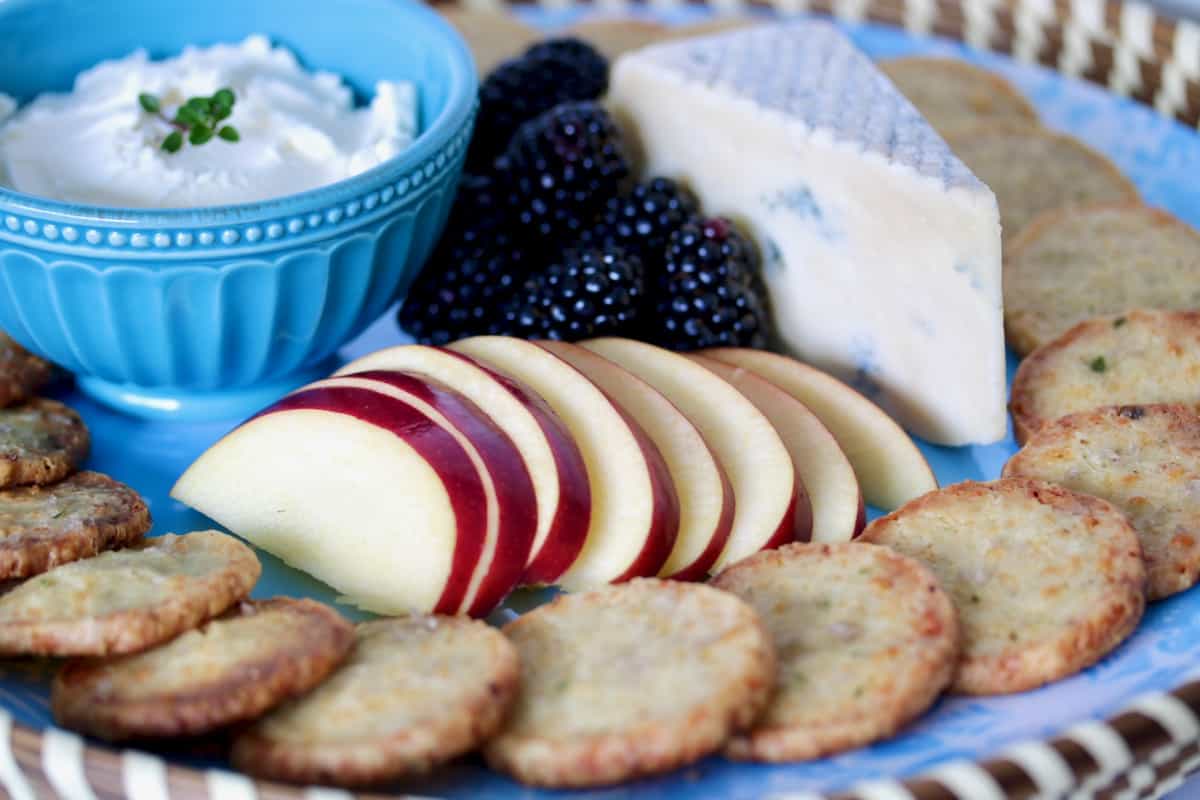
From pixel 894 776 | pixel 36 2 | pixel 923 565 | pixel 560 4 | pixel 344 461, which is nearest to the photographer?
pixel 894 776

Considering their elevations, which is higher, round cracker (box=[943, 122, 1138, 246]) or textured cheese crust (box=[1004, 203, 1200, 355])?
round cracker (box=[943, 122, 1138, 246])

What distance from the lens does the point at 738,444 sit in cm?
254

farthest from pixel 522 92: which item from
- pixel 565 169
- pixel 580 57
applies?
pixel 565 169

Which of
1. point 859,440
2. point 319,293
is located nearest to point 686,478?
point 859,440

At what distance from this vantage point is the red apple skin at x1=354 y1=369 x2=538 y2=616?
227 centimetres

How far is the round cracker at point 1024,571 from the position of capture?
81.4 inches

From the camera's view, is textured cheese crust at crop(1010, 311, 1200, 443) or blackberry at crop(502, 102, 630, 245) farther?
blackberry at crop(502, 102, 630, 245)

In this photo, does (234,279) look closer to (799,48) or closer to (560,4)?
(799,48)

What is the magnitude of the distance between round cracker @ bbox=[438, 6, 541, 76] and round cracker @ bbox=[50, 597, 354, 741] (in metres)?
2.20

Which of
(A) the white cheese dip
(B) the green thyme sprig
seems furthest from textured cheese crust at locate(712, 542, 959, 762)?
(B) the green thyme sprig

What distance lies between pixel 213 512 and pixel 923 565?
131 centimetres

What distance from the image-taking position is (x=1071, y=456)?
2.52m

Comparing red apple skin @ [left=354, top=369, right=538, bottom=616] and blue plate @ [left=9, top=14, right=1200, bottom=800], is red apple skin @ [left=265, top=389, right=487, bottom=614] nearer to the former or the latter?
red apple skin @ [left=354, top=369, right=538, bottom=616]

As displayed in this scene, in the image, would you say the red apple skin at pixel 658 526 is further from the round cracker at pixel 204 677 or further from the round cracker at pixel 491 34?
the round cracker at pixel 491 34
